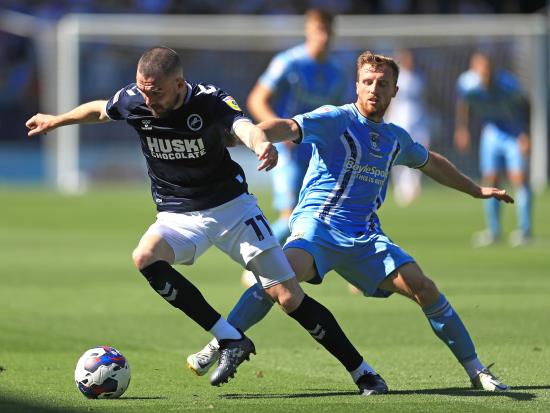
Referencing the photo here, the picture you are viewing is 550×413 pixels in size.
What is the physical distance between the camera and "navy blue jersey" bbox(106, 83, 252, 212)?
22.9ft

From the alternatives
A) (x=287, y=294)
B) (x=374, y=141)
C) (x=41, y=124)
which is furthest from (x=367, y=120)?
(x=41, y=124)

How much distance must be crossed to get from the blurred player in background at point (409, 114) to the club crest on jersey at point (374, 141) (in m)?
17.9

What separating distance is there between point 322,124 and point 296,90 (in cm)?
516

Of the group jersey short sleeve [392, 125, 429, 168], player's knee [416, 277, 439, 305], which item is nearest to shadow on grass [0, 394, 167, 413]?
A: player's knee [416, 277, 439, 305]

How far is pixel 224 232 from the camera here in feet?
23.4

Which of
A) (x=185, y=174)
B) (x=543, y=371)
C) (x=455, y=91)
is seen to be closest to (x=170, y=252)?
(x=185, y=174)

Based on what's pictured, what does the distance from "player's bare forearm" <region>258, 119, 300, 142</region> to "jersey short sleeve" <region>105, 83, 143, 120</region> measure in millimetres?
855

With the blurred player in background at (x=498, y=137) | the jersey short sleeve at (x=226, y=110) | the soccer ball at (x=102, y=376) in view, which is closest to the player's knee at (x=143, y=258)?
the soccer ball at (x=102, y=376)

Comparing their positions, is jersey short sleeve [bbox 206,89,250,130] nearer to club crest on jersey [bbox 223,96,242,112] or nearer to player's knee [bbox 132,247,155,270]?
club crest on jersey [bbox 223,96,242,112]

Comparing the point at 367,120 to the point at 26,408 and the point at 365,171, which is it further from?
the point at 26,408

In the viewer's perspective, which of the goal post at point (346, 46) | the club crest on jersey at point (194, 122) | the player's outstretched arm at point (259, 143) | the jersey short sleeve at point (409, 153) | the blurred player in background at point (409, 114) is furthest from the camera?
the goal post at point (346, 46)

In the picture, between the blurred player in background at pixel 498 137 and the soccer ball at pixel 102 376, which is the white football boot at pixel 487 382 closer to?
the soccer ball at pixel 102 376

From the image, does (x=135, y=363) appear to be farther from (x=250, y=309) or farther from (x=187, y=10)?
(x=187, y=10)

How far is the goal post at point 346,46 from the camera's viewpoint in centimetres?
2741
